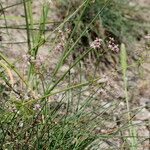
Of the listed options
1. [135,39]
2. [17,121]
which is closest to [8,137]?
[17,121]

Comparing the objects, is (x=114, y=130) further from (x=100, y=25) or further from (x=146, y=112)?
(x=100, y=25)

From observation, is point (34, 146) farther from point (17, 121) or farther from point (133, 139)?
point (133, 139)

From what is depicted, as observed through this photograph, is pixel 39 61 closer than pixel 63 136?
Yes

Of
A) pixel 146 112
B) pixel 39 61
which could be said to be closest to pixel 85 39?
pixel 146 112

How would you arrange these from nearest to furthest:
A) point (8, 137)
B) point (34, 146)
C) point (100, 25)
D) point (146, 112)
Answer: point (34, 146)
point (8, 137)
point (146, 112)
point (100, 25)

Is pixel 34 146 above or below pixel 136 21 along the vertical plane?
below

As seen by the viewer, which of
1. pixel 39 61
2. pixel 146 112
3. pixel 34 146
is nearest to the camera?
pixel 39 61

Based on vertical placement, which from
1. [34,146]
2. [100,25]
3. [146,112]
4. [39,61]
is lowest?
[34,146]

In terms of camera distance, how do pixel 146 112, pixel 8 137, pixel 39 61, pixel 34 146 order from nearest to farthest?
1. pixel 39 61
2. pixel 34 146
3. pixel 8 137
4. pixel 146 112

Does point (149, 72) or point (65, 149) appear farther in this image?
point (149, 72)
